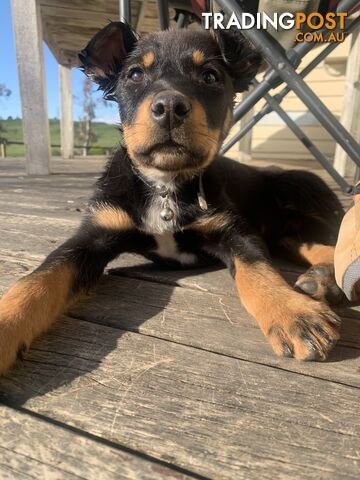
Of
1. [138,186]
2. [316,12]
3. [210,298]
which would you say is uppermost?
[316,12]

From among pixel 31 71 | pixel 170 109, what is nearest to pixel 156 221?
pixel 170 109

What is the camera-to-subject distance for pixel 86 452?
2.77 feet

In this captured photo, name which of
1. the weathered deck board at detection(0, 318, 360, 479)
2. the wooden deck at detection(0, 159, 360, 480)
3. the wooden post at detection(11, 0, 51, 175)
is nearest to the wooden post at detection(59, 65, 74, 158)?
the wooden post at detection(11, 0, 51, 175)

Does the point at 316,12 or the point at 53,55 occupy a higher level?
the point at 53,55

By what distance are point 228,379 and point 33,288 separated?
0.74 m

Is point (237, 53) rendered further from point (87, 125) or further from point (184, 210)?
point (87, 125)

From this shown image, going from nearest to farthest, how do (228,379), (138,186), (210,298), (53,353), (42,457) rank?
(42,457), (228,379), (53,353), (210,298), (138,186)

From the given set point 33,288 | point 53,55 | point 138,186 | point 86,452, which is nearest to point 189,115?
point 138,186

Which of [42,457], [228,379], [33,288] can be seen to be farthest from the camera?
[33,288]

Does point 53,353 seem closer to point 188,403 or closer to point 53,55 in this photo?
point 188,403

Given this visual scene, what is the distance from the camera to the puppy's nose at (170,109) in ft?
5.28

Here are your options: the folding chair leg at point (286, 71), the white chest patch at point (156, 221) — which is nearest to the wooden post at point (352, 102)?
the folding chair leg at point (286, 71)

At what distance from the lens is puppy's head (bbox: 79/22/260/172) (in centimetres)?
170

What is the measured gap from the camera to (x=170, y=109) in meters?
1.62
